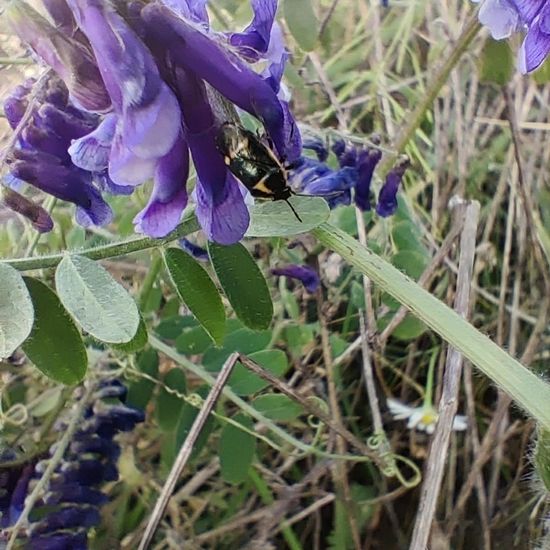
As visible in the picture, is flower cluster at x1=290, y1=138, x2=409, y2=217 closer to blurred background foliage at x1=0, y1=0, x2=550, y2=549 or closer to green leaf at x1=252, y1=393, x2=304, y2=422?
blurred background foliage at x1=0, y1=0, x2=550, y2=549

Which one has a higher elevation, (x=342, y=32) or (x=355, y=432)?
(x=342, y=32)

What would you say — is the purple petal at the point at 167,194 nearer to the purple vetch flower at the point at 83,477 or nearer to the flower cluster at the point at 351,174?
the flower cluster at the point at 351,174

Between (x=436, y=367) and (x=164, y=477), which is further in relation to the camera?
(x=436, y=367)

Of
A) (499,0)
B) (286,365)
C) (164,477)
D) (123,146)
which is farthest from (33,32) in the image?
(164,477)

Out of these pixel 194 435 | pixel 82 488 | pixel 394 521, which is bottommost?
pixel 394 521

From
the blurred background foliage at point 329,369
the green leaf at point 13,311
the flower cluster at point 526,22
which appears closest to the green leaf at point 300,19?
the blurred background foliage at point 329,369

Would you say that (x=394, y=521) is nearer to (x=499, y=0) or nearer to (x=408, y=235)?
(x=408, y=235)

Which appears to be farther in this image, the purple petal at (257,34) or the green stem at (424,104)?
the green stem at (424,104)
